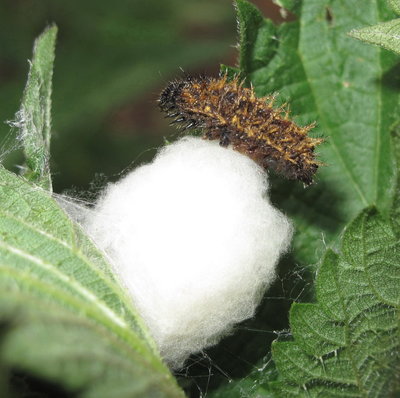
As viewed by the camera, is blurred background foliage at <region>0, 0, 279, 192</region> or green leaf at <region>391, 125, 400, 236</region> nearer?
green leaf at <region>391, 125, 400, 236</region>

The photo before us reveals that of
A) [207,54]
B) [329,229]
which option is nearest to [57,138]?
[207,54]

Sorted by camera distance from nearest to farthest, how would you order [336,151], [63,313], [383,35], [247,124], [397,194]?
[63,313] < [397,194] < [383,35] < [247,124] < [336,151]

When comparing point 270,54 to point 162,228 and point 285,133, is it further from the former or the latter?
point 162,228

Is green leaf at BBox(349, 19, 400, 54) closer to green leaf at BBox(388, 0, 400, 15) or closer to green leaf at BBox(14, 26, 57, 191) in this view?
green leaf at BBox(388, 0, 400, 15)

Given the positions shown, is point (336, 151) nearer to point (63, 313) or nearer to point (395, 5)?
point (395, 5)

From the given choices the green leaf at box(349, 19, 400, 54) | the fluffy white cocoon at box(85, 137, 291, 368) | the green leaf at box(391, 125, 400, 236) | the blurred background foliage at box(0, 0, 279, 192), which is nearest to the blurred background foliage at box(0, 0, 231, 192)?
the blurred background foliage at box(0, 0, 279, 192)

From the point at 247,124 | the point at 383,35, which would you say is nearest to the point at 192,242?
the point at 247,124
